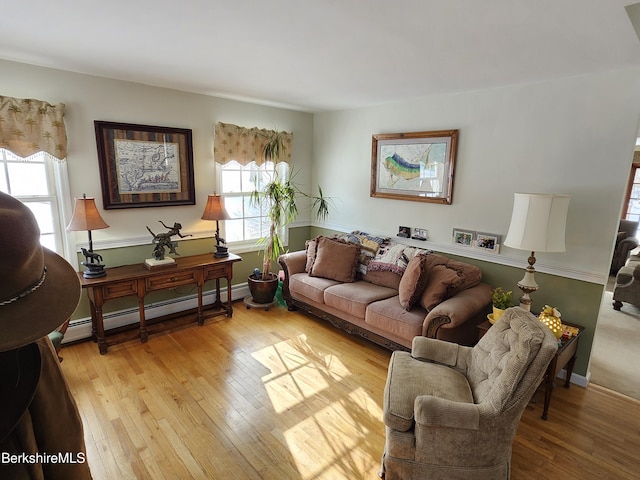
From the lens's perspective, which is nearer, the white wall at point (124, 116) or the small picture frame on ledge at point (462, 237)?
the white wall at point (124, 116)

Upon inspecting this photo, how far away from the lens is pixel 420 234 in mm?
3779

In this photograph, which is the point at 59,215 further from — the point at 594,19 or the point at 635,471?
the point at 635,471

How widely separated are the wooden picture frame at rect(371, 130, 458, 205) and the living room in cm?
9

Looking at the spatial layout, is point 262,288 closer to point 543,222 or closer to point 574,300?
point 543,222

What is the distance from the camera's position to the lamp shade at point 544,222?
242 cm

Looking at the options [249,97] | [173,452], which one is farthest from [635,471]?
[249,97]

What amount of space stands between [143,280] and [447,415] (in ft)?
8.92

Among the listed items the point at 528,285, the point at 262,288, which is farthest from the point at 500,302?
the point at 262,288

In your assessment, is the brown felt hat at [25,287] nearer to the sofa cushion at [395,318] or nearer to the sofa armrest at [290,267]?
the sofa cushion at [395,318]

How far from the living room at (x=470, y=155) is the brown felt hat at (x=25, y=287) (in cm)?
240

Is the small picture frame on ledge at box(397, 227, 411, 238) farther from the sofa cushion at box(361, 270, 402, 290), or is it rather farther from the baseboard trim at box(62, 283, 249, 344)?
the baseboard trim at box(62, 283, 249, 344)

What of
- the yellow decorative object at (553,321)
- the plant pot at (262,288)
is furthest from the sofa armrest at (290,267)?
the yellow decorative object at (553,321)

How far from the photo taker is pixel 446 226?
3564 mm

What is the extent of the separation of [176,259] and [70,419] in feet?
10.3
